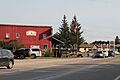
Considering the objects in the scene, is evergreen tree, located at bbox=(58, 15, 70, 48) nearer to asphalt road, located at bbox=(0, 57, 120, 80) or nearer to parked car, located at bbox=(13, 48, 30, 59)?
parked car, located at bbox=(13, 48, 30, 59)

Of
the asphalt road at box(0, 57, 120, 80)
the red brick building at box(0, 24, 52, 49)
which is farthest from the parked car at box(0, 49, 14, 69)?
the red brick building at box(0, 24, 52, 49)

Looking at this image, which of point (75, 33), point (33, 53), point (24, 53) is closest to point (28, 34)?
point (33, 53)

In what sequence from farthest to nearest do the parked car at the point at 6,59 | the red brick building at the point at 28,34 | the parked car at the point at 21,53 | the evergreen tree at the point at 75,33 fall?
the evergreen tree at the point at 75,33 < the red brick building at the point at 28,34 < the parked car at the point at 21,53 < the parked car at the point at 6,59

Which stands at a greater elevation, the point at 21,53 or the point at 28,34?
the point at 28,34

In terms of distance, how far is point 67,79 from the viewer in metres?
20.2

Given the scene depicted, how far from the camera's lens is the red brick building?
80375mm

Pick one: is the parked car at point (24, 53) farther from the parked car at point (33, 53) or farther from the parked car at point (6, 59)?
the parked car at point (6, 59)

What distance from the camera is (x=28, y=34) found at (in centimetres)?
8206

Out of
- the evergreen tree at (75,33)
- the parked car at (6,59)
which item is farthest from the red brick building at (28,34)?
the parked car at (6,59)

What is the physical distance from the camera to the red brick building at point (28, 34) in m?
80.4

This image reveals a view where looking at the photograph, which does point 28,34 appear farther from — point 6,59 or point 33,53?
point 6,59

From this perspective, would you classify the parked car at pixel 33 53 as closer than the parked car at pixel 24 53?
No

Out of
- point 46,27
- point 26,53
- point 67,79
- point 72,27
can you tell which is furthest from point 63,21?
point 67,79

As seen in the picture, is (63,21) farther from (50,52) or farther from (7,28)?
(50,52)
